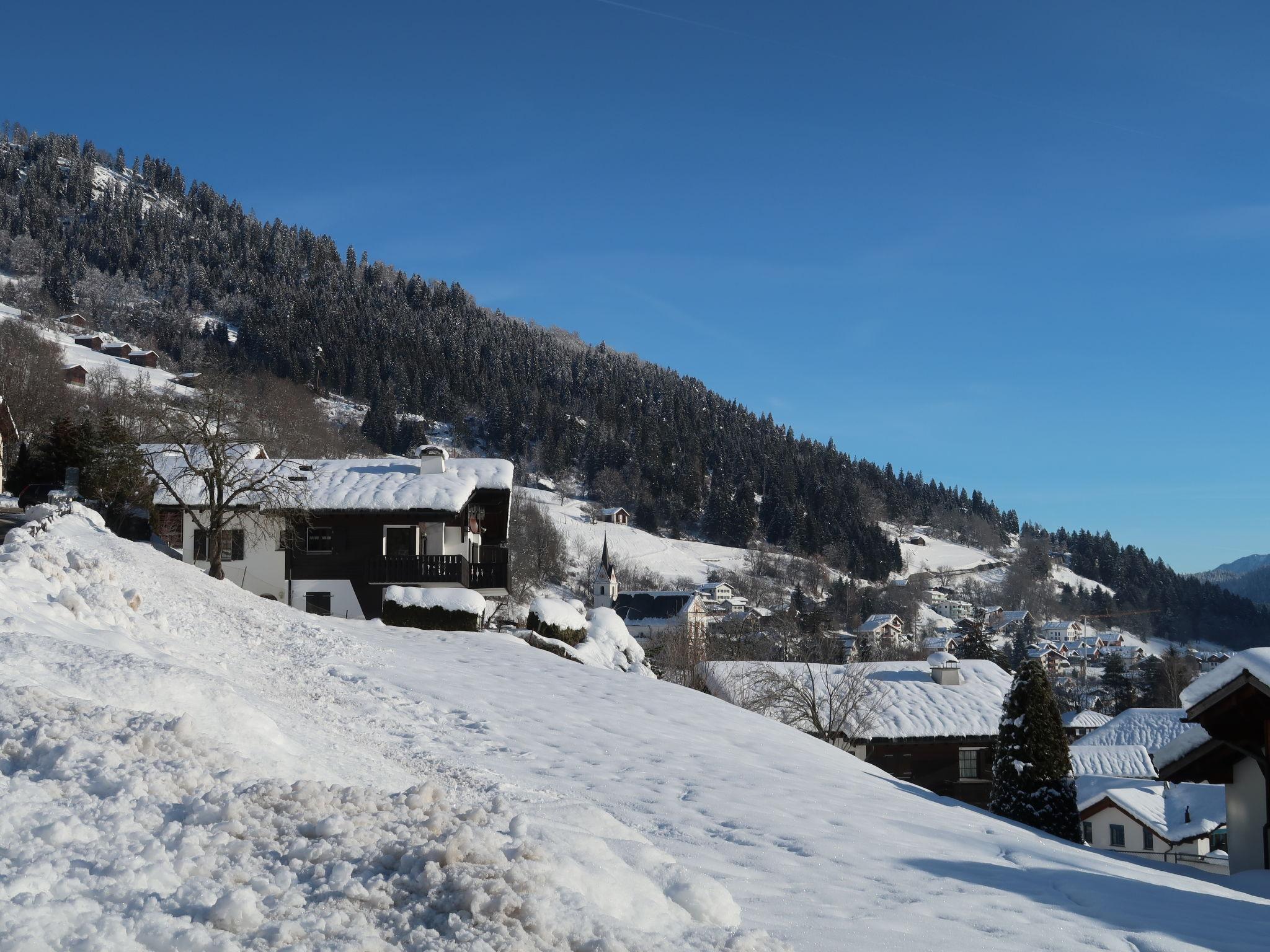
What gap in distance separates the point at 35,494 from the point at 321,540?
9.87 m

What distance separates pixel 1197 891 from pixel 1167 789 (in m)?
43.6

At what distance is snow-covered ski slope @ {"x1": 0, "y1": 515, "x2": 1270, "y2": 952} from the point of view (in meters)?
4.52

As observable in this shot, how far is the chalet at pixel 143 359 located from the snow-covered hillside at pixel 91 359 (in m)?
0.84

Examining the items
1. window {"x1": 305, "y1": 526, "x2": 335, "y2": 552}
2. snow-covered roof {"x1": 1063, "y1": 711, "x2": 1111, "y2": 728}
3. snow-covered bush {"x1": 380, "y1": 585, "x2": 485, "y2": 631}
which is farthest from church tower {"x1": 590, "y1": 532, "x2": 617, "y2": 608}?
snow-covered bush {"x1": 380, "y1": 585, "x2": 485, "y2": 631}

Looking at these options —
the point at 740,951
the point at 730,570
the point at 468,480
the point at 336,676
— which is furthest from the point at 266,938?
the point at 730,570

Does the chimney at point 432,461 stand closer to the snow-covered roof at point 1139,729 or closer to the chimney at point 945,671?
the chimney at point 945,671

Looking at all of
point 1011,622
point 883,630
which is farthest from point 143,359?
point 1011,622

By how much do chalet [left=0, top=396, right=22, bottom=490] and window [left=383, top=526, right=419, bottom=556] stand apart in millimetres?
15776

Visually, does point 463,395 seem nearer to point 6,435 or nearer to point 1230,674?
point 6,435

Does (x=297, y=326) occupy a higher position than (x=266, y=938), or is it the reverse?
(x=297, y=326)

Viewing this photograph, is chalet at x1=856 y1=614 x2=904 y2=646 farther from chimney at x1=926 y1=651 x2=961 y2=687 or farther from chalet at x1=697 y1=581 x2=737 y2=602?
chimney at x1=926 y1=651 x2=961 y2=687

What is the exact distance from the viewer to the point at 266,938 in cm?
425

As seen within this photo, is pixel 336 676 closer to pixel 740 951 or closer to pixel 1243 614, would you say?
pixel 740 951

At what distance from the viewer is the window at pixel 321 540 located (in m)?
34.9
